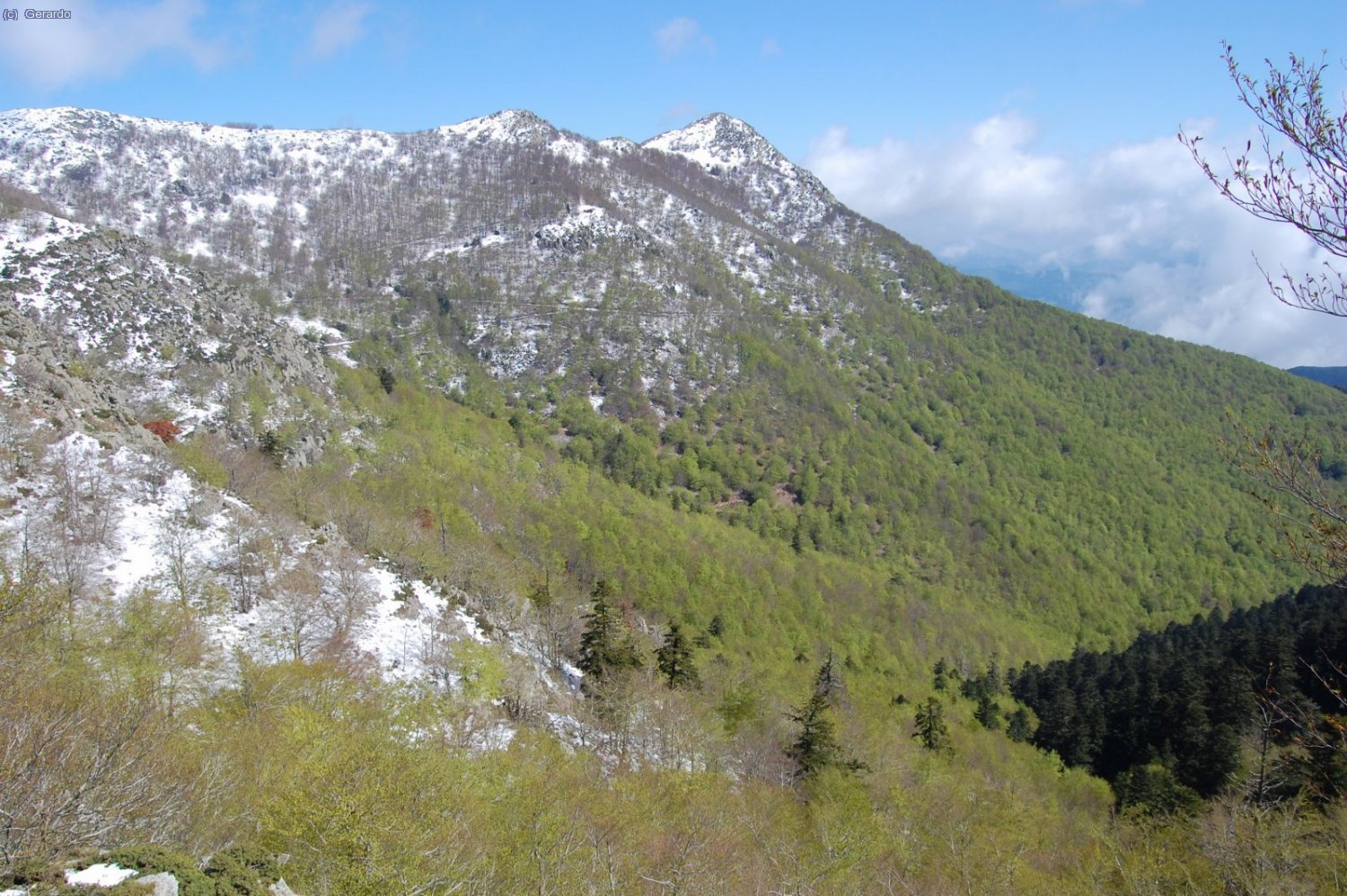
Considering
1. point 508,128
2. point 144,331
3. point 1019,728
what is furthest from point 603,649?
point 508,128

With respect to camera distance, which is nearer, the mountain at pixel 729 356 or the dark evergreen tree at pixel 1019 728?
the dark evergreen tree at pixel 1019 728

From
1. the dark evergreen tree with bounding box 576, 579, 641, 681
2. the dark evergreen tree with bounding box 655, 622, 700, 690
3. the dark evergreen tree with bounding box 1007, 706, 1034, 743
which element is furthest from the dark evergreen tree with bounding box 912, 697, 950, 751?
the dark evergreen tree with bounding box 576, 579, 641, 681

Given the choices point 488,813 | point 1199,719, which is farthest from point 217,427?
point 1199,719

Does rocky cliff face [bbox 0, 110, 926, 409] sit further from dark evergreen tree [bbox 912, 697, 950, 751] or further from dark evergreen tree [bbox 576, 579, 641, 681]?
dark evergreen tree [bbox 576, 579, 641, 681]

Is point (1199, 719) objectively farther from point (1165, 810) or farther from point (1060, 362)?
point (1060, 362)

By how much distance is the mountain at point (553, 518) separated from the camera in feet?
62.9

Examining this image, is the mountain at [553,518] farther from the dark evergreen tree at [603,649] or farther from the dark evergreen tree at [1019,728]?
the dark evergreen tree at [1019,728]

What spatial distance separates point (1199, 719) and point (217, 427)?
75.8 meters

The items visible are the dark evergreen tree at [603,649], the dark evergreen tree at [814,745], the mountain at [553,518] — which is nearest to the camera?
the mountain at [553,518]

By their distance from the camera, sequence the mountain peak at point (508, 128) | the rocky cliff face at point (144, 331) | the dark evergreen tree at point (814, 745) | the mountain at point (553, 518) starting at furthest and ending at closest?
the mountain peak at point (508, 128) → the rocky cliff face at point (144, 331) → the dark evergreen tree at point (814, 745) → the mountain at point (553, 518)

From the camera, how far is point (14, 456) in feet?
107

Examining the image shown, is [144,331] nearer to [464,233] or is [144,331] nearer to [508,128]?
[464,233]

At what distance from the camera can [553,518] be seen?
7638 centimetres

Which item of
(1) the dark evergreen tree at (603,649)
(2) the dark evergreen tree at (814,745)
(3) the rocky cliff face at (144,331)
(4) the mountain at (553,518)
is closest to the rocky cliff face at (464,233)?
(4) the mountain at (553,518)
